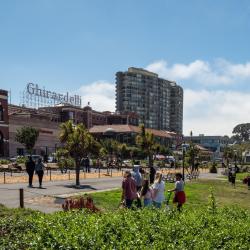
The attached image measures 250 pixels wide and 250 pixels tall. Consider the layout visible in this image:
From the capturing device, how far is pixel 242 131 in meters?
188

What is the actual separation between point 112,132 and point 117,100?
79864mm

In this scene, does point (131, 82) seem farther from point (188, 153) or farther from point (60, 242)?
point (60, 242)

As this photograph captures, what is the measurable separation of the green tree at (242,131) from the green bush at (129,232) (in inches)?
7165

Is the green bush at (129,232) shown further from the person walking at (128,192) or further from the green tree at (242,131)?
the green tree at (242,131)

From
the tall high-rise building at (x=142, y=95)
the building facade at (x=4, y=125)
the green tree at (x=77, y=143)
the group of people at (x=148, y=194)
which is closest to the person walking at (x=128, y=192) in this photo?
the group of people at (x=148, y=194)

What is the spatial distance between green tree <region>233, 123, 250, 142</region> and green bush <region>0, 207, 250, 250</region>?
182 m

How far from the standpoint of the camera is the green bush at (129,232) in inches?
258

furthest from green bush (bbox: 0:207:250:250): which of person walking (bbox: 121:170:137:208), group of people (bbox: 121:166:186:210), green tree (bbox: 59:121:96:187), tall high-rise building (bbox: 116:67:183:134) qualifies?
tall high-rise building (bbox: 116:67:183:134)

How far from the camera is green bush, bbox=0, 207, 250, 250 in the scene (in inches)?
258

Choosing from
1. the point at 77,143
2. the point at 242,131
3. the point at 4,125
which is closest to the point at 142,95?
the point at 242,131

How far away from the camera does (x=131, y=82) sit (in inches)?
7357

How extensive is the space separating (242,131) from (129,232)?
18627cm

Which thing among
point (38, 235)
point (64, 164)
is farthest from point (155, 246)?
point (64, 164)

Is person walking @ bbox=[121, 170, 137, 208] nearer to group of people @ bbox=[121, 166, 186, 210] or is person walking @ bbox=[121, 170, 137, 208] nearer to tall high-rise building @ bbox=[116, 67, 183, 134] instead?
group of people @ bbox=[121, 166, 186, 210]
